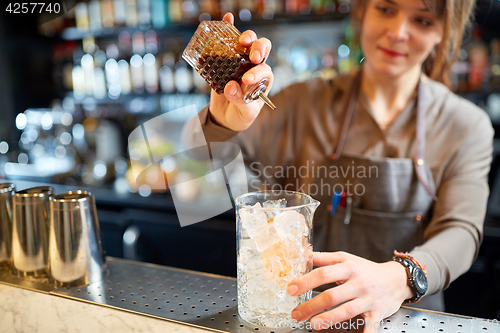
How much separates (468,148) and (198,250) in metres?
1.55

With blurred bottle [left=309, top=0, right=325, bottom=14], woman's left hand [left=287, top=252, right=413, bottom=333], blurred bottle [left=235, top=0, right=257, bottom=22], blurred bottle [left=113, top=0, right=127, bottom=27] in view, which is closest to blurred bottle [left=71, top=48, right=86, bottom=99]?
blurred bottle [left=113, top=0, right=127, bottom=27]

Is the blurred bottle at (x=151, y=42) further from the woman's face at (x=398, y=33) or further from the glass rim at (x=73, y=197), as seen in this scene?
the glass rim at (x=73, y=197)

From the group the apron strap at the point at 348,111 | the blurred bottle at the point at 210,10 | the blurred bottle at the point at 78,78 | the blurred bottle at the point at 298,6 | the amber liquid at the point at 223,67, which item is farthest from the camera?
the blurred bottle at the point at 78,78

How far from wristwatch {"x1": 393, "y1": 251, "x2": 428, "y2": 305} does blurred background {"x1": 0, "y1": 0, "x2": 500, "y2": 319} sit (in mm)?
1379

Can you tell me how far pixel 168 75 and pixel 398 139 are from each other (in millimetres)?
1979

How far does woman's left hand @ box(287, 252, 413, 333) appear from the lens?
719mm

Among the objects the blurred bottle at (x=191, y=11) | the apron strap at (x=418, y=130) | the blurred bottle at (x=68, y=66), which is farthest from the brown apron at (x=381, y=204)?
the blurred bottle at (x=68, y=66)

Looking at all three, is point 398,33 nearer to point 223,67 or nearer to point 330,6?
point 223,67

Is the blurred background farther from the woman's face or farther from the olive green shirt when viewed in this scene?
the woman's face

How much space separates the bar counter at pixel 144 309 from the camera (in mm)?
805

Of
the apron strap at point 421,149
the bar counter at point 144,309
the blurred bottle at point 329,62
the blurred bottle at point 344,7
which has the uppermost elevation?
the blurred bottle at point 344,7

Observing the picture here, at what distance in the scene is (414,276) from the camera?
85 cm

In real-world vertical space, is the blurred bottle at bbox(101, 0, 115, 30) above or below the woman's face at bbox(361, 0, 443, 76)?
above

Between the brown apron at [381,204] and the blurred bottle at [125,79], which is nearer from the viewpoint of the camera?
the brown apron at [381,204]
